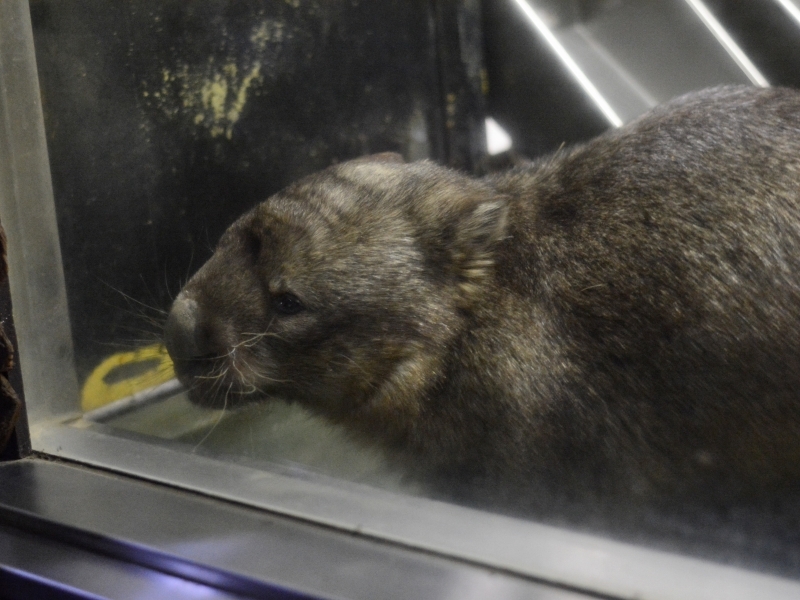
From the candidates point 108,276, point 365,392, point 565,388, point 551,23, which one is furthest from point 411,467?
point 551,23

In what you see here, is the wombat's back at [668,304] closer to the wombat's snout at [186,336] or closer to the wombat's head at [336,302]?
the wombat's head at [336,302]

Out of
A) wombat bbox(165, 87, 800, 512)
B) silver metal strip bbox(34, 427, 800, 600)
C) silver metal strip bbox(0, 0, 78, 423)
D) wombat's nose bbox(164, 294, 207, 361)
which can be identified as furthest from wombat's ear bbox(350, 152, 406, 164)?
silver metal strip bbox(34, 427, 800, 600)

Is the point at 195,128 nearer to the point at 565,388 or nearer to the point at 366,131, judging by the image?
the point at 366,131

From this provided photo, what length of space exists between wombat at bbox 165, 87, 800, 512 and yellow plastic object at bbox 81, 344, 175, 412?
0.17m

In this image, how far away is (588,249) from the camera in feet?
5.89

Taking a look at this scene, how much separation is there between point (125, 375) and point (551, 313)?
1.04 meters

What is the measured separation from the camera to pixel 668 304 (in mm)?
1674

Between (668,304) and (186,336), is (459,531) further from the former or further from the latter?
(186,336)

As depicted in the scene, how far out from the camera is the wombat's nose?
1788 mm

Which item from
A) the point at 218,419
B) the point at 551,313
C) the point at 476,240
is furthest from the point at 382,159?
the point at 218,419

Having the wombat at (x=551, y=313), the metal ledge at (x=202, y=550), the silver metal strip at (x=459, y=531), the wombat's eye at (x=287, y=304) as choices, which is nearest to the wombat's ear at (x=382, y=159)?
the wombat at (x=551, y=313)

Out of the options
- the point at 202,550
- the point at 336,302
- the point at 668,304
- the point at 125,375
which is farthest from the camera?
the point at 125,375

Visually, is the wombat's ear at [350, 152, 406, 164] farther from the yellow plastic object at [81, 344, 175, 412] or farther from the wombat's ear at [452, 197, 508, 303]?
the yellow plastic object at [81, 344, 175, 412]

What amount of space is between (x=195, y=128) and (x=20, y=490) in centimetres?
103
